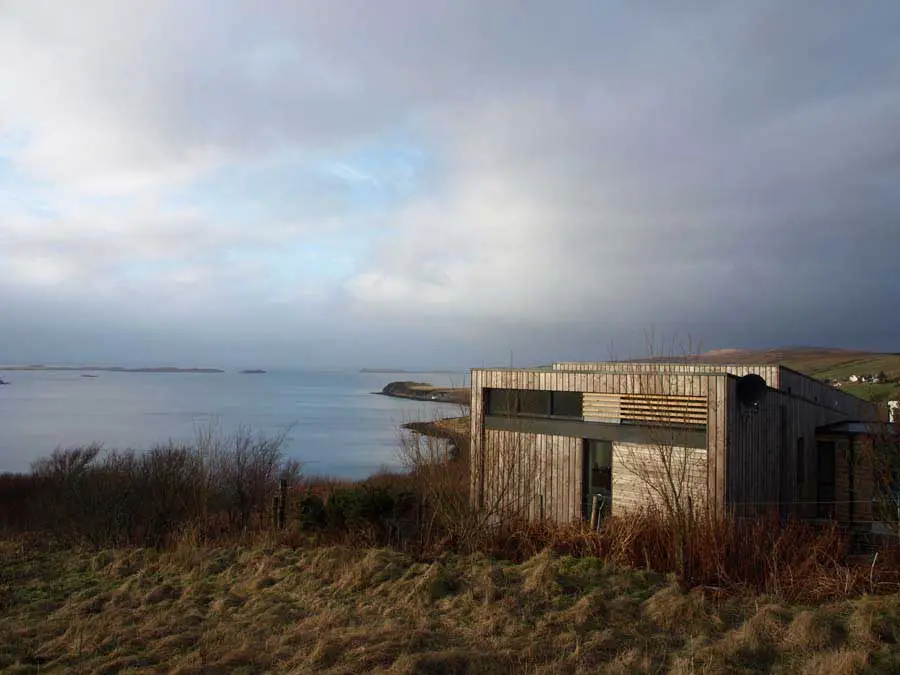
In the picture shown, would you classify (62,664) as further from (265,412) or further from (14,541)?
(265,412)

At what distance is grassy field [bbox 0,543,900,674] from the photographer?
4977 millimetres

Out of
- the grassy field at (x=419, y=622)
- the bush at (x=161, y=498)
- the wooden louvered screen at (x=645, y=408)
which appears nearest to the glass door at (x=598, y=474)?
the wooden louvered screen at (x=645, y=408)

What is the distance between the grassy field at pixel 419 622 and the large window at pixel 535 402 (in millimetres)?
5300

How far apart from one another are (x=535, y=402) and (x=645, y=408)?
2.44 m

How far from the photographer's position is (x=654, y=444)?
9.16 m

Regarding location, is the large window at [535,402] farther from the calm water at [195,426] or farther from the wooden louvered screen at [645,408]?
the calm water at [195,426]

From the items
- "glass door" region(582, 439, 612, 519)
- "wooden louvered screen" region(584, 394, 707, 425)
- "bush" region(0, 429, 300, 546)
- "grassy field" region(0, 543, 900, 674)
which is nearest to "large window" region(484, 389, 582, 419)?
"wooden louvered screen" region(584, 394, 707, 425)

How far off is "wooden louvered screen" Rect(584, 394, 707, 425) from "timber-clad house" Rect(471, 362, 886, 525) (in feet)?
0.06

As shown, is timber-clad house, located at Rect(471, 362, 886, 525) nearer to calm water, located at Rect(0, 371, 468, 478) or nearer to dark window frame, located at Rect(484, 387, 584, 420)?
dark window frame, located at Rect(484, 387, 584, 420)

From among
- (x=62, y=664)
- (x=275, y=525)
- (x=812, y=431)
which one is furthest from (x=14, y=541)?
(x=812, y=431)

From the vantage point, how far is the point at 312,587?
7.12 metres

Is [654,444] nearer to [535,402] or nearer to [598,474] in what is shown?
[598,474]

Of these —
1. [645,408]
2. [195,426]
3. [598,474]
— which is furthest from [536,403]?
[195,426]

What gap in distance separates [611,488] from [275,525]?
616cm
